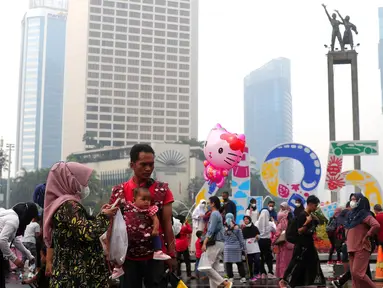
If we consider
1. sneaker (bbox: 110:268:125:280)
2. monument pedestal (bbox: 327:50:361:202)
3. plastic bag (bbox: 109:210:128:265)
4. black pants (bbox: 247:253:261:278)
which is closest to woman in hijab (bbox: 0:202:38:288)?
sneaker (bbox: 110:268:125:280)

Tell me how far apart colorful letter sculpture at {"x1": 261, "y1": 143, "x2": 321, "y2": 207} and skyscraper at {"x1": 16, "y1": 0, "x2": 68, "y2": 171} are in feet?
370

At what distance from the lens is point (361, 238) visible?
7.41m

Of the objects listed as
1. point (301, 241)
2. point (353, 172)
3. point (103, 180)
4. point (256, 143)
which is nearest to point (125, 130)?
point (103, 180)

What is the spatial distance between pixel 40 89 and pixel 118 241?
447 feet

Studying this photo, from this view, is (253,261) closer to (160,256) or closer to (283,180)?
(283,180)

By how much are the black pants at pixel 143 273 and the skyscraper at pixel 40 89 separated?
12399 cm

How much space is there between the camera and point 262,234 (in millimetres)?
11875

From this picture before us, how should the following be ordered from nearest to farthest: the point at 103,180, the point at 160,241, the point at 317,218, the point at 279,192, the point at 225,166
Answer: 1. the point at 160,241
2. the point at 317,218
3. the point at 225,166
4. the point at 279,192
5. the point at 103,180

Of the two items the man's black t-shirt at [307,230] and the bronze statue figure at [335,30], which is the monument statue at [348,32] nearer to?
the bronze statue figure at [335,30]

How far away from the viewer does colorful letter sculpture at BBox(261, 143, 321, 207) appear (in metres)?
15.8

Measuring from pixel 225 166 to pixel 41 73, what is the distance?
130 m

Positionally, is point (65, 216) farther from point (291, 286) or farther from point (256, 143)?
point (256, 143)

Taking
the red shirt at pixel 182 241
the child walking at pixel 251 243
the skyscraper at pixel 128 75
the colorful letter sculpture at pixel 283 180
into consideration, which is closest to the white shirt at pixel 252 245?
the child walking at pixel 251 243

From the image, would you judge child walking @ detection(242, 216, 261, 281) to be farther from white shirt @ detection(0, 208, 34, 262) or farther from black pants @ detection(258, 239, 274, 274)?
white shirt @ detection(0, 208, 34, 262)
